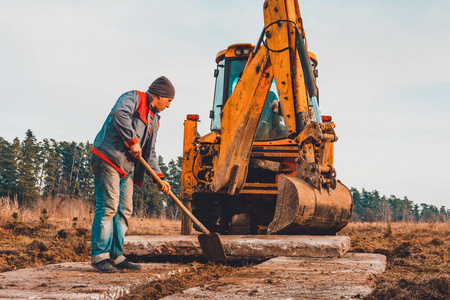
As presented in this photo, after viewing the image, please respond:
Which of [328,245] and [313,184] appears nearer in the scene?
[328,245]

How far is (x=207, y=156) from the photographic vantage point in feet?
22.8

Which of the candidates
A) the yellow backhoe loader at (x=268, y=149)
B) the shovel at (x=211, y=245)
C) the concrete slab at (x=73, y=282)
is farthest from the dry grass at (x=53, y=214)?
the concrete slab at (x=73, y=282)

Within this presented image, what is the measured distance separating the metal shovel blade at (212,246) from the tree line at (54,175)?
28747 millimetres

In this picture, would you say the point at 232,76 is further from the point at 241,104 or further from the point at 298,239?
the point at 298,239

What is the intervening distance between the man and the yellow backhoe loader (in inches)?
70.6

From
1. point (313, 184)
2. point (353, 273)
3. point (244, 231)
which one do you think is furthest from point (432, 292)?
point (244, 231)

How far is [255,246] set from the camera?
14.8 ft

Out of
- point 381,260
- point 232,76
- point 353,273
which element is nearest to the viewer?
point 353,273

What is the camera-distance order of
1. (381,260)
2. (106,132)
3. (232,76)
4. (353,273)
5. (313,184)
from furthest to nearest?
(232,76) < (313,184) < (381,260) < (106,132) < (353,273)

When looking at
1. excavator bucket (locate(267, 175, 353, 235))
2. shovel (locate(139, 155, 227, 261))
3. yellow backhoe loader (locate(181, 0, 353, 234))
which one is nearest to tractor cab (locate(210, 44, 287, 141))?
yellow backhoe loader (locate(181, 0, 353, 234))

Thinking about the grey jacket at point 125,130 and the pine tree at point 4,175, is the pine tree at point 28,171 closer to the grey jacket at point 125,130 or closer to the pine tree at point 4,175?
the pine tree at point 4,175

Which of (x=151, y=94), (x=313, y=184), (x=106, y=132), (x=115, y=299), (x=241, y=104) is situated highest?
(x=241, y=104)

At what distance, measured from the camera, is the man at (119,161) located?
3.69m

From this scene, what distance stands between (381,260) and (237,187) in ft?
7.99
